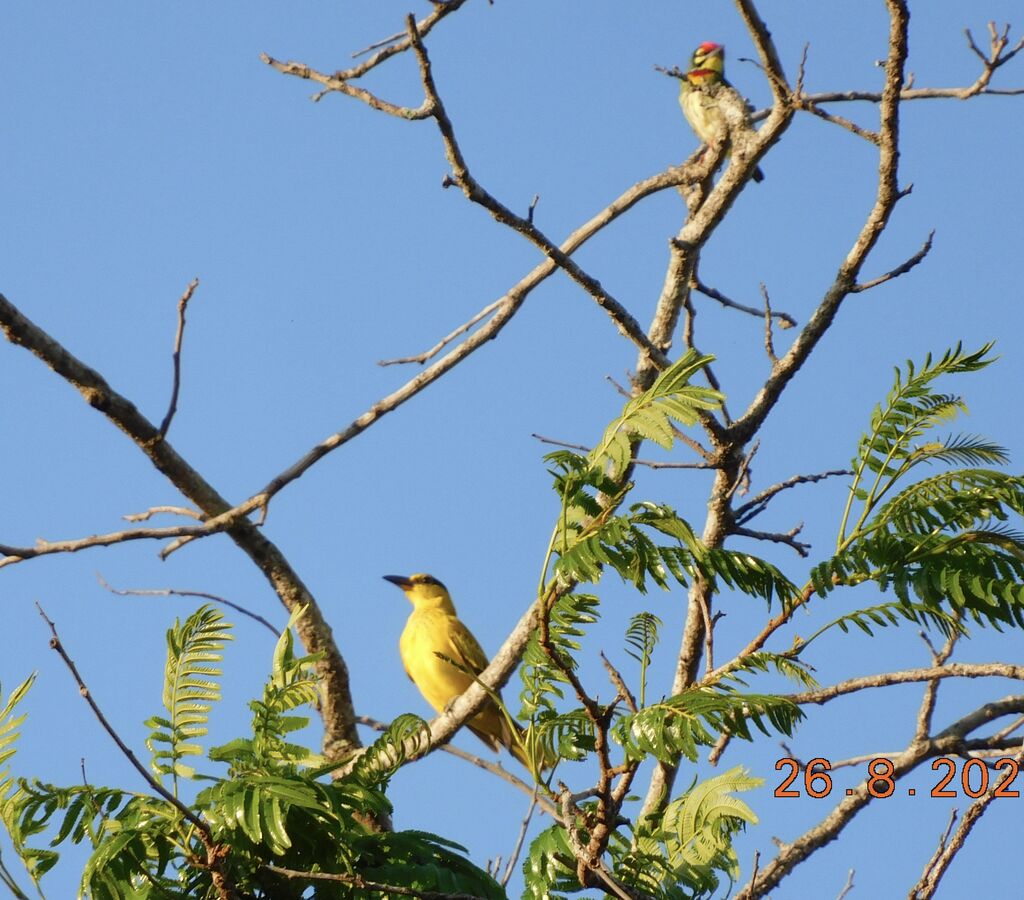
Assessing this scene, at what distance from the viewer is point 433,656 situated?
841 cm

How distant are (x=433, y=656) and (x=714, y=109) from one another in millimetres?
4040

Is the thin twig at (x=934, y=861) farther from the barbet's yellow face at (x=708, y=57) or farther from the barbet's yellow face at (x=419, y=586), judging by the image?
the barbet's yellow face at (x=708, y=57)

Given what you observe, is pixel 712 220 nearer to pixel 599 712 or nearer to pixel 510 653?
pixel 510 653

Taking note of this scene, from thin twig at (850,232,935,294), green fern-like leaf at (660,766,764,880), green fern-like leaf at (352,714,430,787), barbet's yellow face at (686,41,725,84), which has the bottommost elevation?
green fern-like leaf at (352,714,430,787)

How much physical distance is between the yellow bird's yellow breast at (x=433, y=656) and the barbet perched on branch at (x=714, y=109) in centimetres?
344

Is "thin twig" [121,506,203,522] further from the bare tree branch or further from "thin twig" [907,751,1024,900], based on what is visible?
"thin twig" [907,751,1024,900]

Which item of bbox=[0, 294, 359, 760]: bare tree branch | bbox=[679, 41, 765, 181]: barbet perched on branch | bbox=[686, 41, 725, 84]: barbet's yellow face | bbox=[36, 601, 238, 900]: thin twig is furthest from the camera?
bbox=[686, 41, 725, 84]: barbet's yellow face

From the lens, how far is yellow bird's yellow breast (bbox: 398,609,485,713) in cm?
836

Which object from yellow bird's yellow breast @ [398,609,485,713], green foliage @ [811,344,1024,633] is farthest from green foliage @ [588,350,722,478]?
yellow bird's yellow breast @ [398,609,485,713]

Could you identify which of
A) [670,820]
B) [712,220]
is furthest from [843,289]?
[670,820]

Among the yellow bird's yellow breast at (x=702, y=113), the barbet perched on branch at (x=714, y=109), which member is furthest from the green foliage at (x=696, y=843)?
the yellow bird's yellow breast at (x=702, y=113)

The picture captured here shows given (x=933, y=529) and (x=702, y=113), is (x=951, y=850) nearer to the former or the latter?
(x=933, y=529)

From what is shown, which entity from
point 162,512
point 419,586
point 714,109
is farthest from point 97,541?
point 419,586

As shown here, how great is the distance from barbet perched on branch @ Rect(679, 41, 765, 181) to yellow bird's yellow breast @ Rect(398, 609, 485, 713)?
344cm
